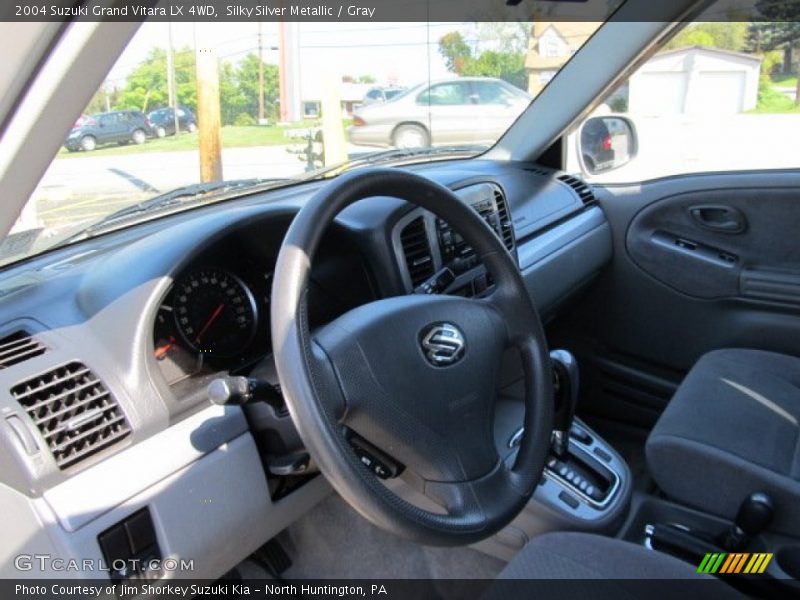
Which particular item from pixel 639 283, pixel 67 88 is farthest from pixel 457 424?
pixel 639 283

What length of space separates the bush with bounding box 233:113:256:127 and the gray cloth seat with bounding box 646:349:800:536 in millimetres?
1365

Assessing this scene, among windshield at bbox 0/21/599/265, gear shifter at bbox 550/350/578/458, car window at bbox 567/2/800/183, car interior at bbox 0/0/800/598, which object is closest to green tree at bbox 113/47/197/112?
windshield at bbox 0/21/599/265

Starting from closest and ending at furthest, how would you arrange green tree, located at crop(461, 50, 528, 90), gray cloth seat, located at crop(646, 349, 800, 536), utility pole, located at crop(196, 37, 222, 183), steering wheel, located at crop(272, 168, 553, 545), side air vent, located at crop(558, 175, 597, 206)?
steering wheel, located at crop(272, 168, 553, 545) < utility pole, located at crop(196, 37, 222, 183) < gray cloth seat, located at crop(646, 349, 800, 536) < green tree, located at crop(461, 50, 528, 90) < side air vent, located at crop(558, 175, 597, 206)

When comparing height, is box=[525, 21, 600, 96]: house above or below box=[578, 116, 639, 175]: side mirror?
above

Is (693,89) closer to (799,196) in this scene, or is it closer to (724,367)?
(799,196)

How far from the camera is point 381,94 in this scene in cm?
267

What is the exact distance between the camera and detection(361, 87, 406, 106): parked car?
8.64 feet

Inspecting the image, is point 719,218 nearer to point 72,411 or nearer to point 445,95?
point 445,95

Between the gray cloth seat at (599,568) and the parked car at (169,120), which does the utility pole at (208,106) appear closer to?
the parked car at (169,120)

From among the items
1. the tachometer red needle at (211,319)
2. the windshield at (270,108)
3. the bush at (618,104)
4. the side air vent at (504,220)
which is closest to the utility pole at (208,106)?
the windshield at (270,108)

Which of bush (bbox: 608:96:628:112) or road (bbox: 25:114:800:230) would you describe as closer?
road (bbox: 25:114:800:230)

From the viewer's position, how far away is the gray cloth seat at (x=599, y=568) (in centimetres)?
138

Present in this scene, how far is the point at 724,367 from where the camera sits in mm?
2328

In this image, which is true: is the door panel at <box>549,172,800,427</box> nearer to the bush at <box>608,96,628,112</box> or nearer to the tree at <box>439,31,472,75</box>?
the bush at <box>608,96,628,112</box>
